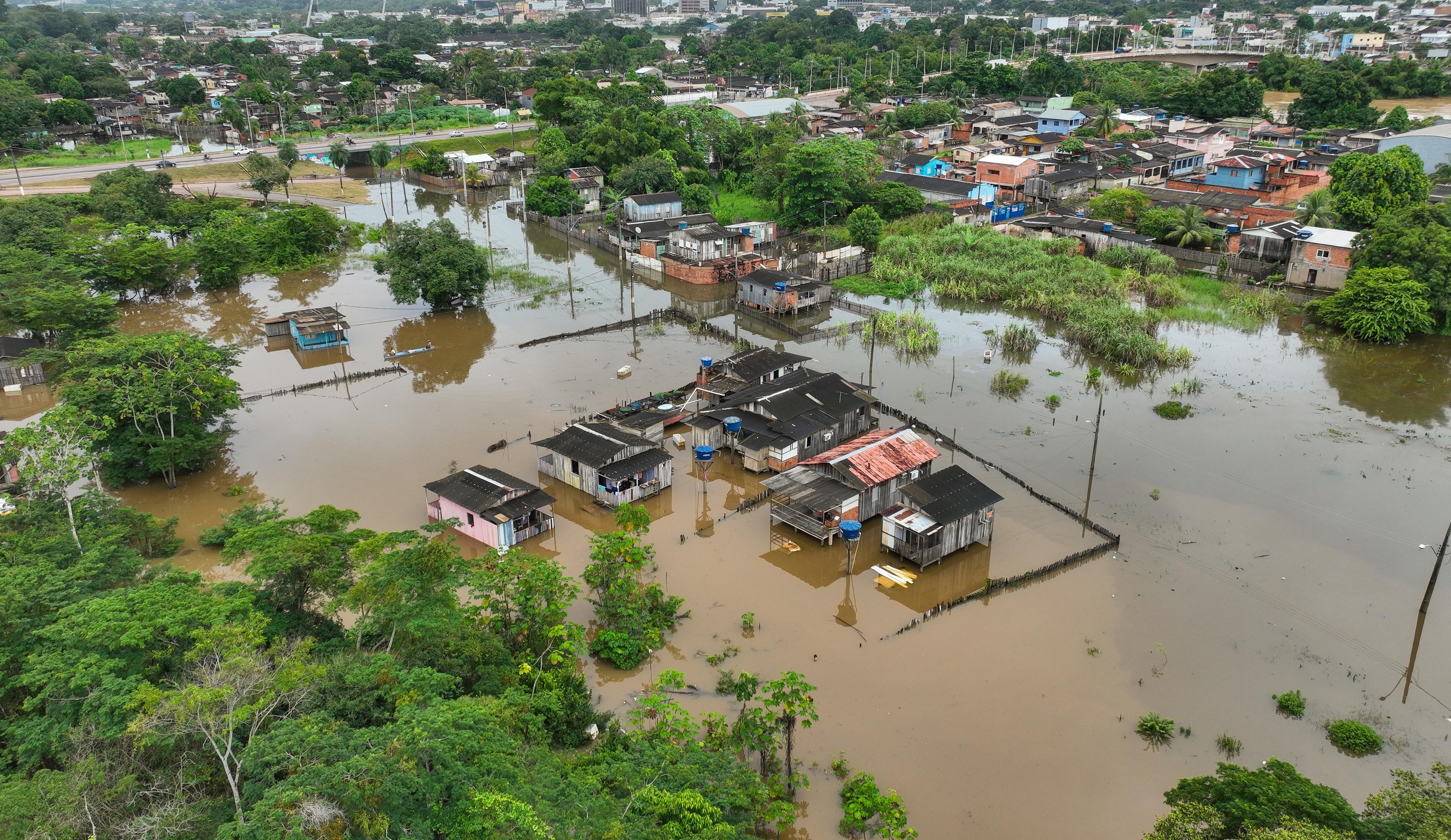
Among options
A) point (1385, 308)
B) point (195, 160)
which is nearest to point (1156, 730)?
point (1385, 308)

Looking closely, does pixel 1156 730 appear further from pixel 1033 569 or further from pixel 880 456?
pixel 880 456

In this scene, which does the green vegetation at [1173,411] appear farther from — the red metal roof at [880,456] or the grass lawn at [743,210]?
the grass lawn at [743,210]

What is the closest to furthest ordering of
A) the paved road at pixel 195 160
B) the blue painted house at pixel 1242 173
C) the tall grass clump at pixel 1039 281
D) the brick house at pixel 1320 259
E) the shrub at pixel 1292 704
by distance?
the shrub at pixel 1292 704
the tall grass clump at pixel 1039 281
the brick house at pixel 1320 259
the blue painted house at pixel 1242 173
the paved road at pixel 195 160

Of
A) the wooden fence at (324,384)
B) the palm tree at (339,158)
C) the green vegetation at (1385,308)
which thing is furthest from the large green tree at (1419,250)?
the palm tree at (339,158)

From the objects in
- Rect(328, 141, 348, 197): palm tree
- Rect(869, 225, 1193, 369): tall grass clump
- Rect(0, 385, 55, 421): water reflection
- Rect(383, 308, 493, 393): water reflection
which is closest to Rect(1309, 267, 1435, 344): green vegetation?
Rect(869, 225, 1193, 369): tall grass clump

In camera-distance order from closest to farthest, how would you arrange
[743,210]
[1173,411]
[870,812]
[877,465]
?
[870,812] < [877,465] < [1173,411] < [743,210]

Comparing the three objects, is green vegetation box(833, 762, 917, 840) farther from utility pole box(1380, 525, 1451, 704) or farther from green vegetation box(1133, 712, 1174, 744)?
utility pole box(1380, 525, 1451, 704)
